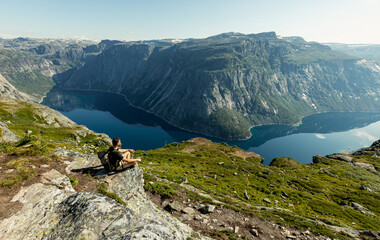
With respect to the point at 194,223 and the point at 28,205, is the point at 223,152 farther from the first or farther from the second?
the point at 28,205

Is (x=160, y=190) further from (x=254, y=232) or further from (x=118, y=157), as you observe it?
(x=254, y=232)

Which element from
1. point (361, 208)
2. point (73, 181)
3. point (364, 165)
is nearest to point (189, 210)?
point (73, 181)

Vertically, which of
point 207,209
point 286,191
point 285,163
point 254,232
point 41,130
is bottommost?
point 285,163

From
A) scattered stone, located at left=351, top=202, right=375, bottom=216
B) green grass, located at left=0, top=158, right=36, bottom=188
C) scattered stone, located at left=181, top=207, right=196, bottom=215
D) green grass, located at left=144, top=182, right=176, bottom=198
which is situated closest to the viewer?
green grass, located at left=0, top=158, right=36, bottom=188

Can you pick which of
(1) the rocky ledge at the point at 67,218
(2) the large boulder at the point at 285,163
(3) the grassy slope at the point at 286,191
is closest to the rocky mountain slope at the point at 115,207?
(1) the rocky ledge at the point at 67,218

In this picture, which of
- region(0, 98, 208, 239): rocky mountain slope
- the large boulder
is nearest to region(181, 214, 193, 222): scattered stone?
region(0, 98, 208, 239): rocky mountain slope

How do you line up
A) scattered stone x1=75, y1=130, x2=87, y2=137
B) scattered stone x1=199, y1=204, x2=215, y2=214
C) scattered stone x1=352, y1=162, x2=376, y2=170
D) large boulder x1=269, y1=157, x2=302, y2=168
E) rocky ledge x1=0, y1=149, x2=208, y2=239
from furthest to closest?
1. scattered stone x1=352, y1=162, x2=376, y2=170
2. large boulder x1=269, y1=157, x2=302, y2=168
3. scattered stone x1=75, y1=130, x2=87, y2=137
4. scattered stone x1=199, y1=204, x2=215, y2=214
5. rocky ledge x1=0, y1=149, x2=208, y2=239

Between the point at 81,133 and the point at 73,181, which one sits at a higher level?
the point at 73,181

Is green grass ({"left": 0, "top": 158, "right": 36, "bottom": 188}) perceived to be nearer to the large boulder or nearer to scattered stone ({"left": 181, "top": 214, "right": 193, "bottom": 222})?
scattered stone ({"left": 181, "top": 214, "right": 193, "bottom": 222})

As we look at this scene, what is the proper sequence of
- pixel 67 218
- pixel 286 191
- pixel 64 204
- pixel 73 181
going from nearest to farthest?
pixel 67 218, pixel 64 204, pixel 73 181, pixel 286 191
